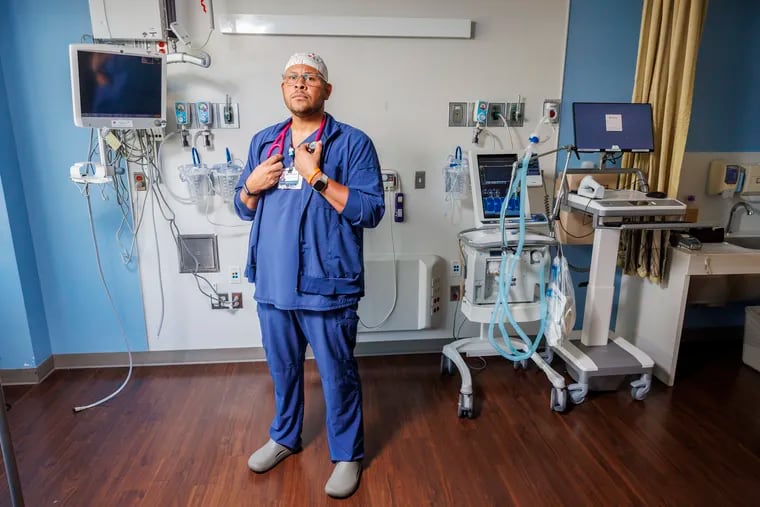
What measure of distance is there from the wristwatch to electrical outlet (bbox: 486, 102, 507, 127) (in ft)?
4.65

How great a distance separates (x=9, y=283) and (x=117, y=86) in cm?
120

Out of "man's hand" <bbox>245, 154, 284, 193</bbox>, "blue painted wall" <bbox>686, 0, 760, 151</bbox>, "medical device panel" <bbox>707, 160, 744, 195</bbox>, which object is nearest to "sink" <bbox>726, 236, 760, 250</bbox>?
"medical device panel" <bbox>707, 160, 744, 195</bbox>

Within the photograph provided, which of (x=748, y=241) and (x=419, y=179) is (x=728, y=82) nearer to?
(x=748, y=241)

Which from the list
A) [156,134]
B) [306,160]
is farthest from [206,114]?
[306,160]

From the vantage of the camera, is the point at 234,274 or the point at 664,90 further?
the point at 234,274

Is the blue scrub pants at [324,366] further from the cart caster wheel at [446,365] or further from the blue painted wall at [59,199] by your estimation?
the blue painted wall at [59,199]

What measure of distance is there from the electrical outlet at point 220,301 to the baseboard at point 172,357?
29 centimetres

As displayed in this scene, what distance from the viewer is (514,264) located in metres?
2.28

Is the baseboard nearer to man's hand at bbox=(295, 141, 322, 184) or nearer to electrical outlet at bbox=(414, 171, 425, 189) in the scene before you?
electrical outlet at bbox=(414, 171, 425, 189)

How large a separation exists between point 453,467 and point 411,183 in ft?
4.98

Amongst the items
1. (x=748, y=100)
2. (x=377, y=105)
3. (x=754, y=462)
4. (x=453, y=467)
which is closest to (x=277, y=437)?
(x=453, y=467)

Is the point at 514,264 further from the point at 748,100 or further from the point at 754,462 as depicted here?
the point at 748,100

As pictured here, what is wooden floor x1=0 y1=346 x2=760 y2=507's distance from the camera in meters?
1.88

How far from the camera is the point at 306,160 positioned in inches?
67.9
